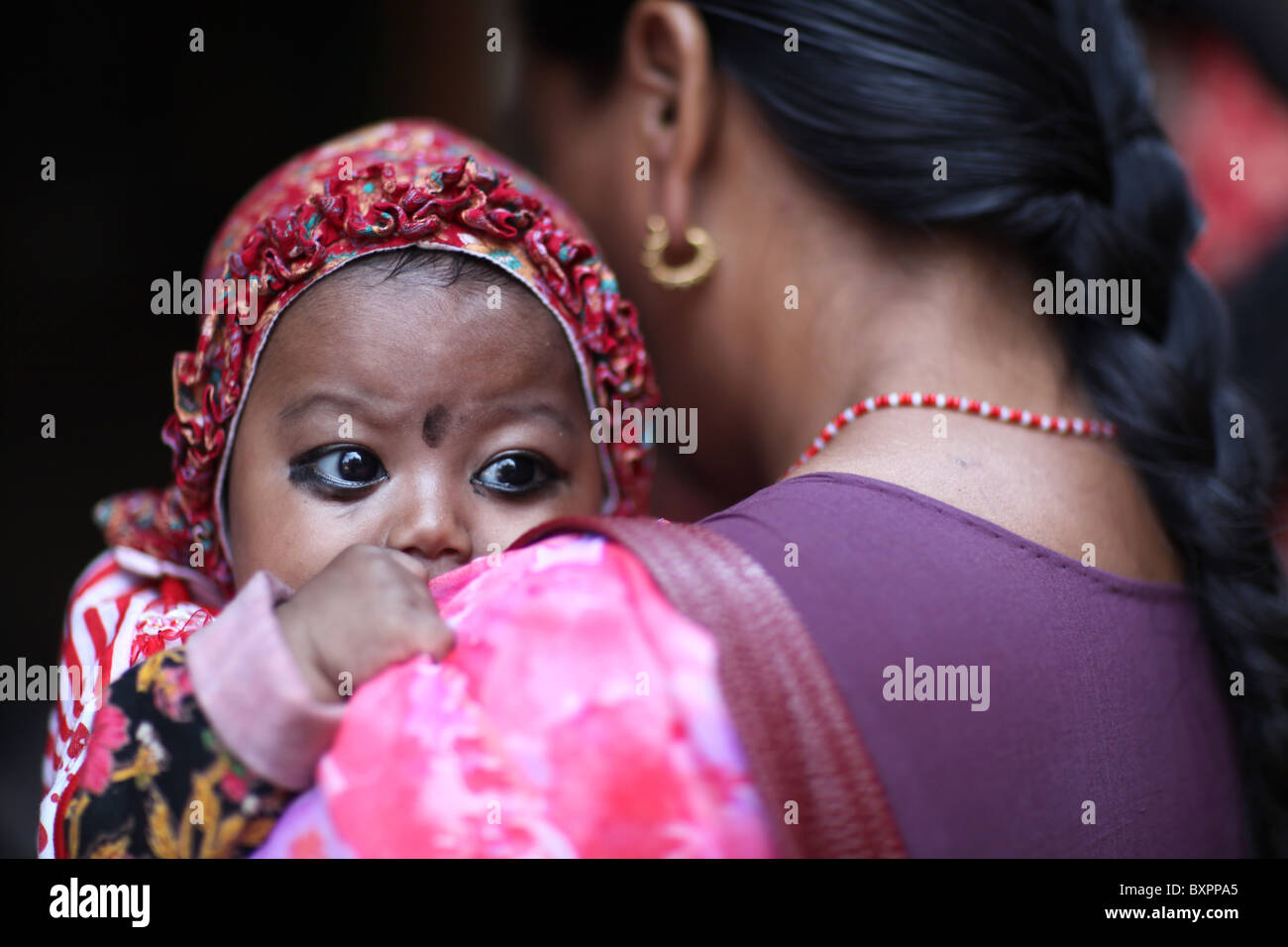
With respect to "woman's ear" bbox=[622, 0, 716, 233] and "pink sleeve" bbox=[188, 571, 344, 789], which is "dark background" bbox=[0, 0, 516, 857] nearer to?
"woman's ear" bbox=[622, 0, 716, 233]

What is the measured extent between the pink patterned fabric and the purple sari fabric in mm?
140

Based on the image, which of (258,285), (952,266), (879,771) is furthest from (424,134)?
(879,771)

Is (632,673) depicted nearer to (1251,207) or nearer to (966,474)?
(966,474)

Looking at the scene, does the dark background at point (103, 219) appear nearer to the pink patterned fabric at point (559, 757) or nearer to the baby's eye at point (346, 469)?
the baby's eye at point (346, 469)

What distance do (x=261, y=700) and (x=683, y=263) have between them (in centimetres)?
93

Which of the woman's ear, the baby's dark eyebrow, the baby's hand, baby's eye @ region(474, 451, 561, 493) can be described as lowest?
the baby's hand

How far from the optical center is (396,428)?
1396 mm

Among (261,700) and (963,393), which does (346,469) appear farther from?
(963,393)

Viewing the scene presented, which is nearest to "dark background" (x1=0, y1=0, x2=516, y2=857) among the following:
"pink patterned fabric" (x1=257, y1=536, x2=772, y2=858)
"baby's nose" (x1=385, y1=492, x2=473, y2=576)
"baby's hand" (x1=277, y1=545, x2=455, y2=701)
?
"baby's nose" (x1=385, y1=492, x2=473, y2=576)

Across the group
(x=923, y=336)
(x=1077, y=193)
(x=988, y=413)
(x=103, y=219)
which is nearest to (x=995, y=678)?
(x=988, y=413)

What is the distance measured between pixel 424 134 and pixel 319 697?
1114 mm

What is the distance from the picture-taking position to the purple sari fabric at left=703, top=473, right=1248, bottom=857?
944 millimetres

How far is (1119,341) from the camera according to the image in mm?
1352
